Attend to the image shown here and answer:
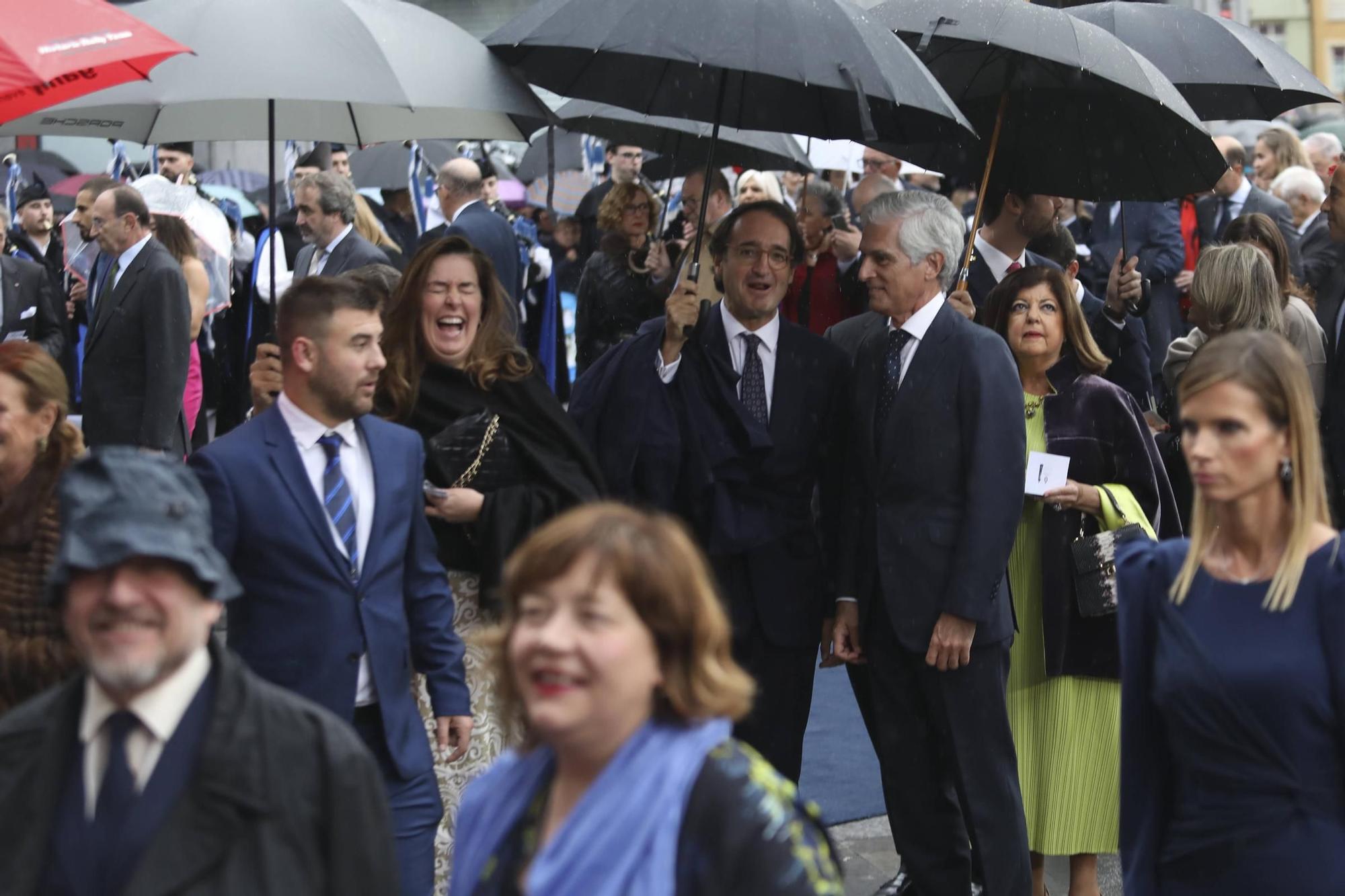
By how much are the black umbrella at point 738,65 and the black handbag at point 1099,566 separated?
53.9 inches

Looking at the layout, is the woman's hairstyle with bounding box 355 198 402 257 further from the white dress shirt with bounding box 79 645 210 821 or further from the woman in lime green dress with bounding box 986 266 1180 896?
the white dress shirt with bounding box 79 645 210 821

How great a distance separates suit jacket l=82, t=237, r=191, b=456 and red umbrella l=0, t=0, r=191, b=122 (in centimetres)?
311

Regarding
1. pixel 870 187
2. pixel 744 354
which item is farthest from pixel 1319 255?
pixel 744 354

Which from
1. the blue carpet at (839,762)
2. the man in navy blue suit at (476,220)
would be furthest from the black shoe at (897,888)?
the man in navy blue suit at (476,220)

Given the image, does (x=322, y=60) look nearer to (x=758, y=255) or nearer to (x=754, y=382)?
(x=758, y=255)

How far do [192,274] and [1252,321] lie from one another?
5.25 metres

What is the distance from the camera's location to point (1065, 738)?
6.05m

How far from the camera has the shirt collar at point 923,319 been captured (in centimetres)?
556

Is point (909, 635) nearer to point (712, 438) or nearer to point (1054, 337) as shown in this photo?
point (712, 438)

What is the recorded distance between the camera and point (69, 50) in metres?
4.82

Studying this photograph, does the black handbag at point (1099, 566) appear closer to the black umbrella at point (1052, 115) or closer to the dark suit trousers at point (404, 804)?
→ the black umbrella at point (1052, 115)

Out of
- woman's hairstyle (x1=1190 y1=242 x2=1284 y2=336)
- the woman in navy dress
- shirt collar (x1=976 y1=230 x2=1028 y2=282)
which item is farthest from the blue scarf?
shirt collar (x1=976 y1=230 x2=1028 y2=282)

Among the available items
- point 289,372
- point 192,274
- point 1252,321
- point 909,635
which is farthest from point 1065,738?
point 192,274

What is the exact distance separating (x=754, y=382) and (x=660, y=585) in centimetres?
326
